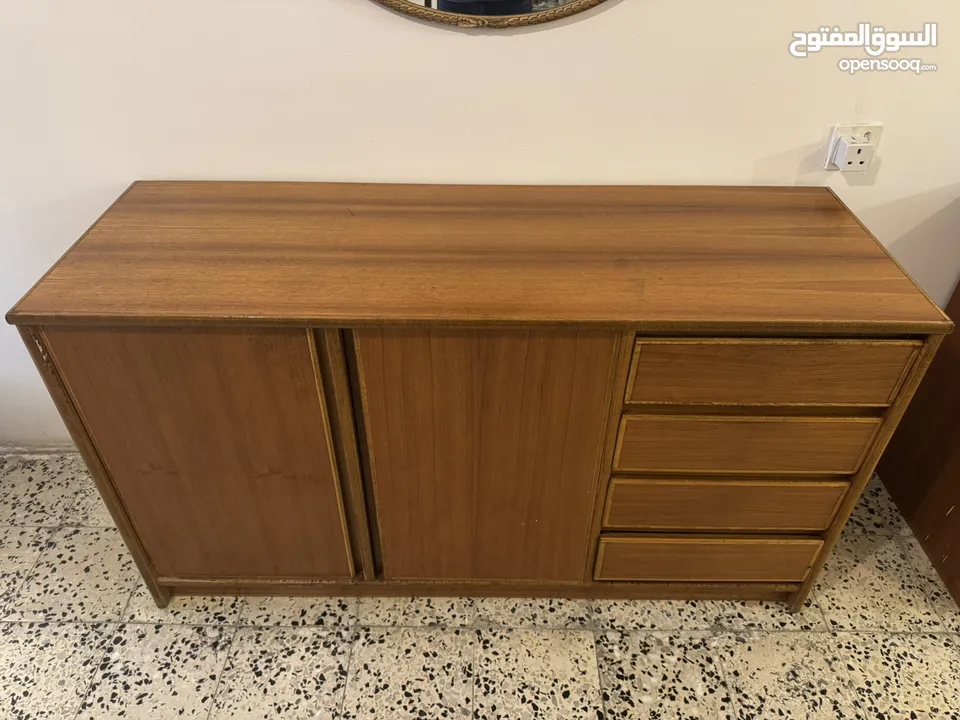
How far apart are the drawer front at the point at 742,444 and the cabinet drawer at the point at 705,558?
21 cm

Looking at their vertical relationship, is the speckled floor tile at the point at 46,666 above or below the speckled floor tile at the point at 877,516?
below

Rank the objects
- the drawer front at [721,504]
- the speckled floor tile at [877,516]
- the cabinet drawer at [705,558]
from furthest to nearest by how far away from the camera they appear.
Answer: the speckled floor tile at [877,516] < the cabinet drawer at [705,558] < the drawer front at [721,504]

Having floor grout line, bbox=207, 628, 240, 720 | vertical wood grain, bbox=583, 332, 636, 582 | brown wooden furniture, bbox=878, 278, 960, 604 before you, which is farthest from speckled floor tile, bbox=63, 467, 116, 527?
brown wooden furniture, bbox=878, 278, 960, 604

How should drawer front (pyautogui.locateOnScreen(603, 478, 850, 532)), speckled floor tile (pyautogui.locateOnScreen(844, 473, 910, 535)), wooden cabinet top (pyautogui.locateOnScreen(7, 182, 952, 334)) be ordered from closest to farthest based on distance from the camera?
1. wooden cabinet top (pyautogui.locateOnScreen(7, 182, 952, 334))
2. drawer front (pyautogui.locateOnScreen(603, 478, 850, 532))
3. speckled floor tile (pyautogui.locateOnScreen(844, 473, 910, 535))

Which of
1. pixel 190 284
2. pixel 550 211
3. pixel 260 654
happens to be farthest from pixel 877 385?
pixel 260 654

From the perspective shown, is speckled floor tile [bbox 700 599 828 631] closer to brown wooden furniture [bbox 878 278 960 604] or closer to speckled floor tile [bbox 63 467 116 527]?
brown wooden furniture [bbox 878 278 960 604]

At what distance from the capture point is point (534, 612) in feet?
5.01

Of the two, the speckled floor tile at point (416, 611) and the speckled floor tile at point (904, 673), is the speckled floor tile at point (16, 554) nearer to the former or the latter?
the speckled floor tile at point (416, 611)

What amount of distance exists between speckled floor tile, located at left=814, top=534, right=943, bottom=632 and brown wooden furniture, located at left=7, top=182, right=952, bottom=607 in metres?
0.17

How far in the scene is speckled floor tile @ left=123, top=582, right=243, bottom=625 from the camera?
1503mm

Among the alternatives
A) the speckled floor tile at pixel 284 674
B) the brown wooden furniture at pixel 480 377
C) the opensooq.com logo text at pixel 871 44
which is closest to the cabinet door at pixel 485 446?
the brown wooden furniture at pixel 480 377

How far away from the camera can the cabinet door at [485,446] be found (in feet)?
3.57

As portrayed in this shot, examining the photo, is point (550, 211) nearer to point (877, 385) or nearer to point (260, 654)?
point (877, 385)

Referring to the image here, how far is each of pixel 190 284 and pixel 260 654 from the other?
85cm
